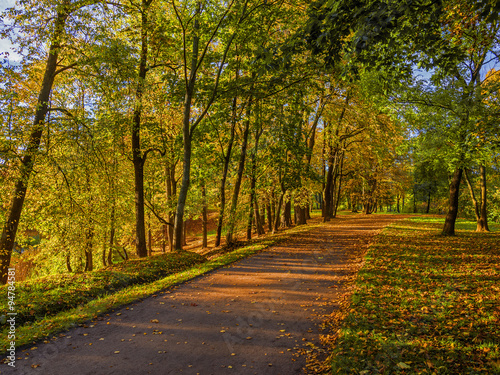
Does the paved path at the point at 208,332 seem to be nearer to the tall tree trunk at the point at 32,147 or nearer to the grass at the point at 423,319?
the grass at the point at 423,319

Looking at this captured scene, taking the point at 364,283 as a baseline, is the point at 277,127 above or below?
above

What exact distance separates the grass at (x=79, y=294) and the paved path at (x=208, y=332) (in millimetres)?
334

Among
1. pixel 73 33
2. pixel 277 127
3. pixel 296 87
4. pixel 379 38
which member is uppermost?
pixel 73 33

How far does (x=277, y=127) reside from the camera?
13.8 metres

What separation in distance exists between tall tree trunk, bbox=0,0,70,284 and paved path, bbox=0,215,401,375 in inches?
207

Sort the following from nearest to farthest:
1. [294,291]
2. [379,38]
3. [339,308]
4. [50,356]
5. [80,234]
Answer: [379,38]
[50,356]
[339,308]
[294,291]
[80,234]

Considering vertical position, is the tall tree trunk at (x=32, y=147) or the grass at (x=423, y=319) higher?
the tall tree trunk at (x=32, y=147)

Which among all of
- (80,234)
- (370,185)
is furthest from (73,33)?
(370,185)

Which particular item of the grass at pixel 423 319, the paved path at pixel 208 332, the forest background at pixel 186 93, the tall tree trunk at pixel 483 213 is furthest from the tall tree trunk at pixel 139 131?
the tall tree trunk at pixel 483 213

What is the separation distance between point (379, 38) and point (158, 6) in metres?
10.2

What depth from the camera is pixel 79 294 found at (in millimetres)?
6598

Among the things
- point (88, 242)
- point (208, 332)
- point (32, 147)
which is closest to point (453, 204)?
point (208, 332)

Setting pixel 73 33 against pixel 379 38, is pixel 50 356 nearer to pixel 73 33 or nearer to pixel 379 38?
pixel 379 38

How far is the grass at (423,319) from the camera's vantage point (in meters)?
3.62
